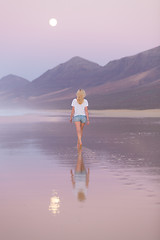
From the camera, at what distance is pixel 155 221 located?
6719 mm

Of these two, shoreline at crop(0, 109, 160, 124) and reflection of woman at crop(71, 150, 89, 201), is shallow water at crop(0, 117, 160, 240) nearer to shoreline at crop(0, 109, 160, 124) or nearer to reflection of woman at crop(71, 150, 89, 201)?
reflection of woman at crop(71, 150, 89, 201)

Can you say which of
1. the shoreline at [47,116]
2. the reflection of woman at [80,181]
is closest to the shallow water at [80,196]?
the reflection of woman at [80,181]

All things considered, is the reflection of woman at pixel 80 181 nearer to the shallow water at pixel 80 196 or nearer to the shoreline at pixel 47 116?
the shallow water at pixel 80 196

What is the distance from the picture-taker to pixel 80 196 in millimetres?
8438

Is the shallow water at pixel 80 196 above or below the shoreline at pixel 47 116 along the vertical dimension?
below

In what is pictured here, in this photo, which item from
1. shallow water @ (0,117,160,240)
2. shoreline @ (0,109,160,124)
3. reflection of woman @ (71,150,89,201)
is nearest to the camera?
shallow water @ (0,117,160,240)

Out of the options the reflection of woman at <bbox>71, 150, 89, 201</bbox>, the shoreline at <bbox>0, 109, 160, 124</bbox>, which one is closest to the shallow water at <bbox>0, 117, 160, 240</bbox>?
the reflection of woman at <bbox>71, 150, 89, 201</bbox>

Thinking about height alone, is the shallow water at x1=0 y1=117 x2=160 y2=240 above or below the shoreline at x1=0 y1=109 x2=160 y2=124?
below

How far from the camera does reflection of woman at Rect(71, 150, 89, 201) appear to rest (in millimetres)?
8614

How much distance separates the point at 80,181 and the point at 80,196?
170 centimetres

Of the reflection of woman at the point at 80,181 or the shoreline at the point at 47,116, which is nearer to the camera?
the reflection of woman at the point at 80,181

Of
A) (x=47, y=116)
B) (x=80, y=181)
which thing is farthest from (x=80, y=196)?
(x=47, y=116)

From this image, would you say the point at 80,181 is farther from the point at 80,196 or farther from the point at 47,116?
the point at 47,116

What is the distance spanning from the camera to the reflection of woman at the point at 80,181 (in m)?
8.61
